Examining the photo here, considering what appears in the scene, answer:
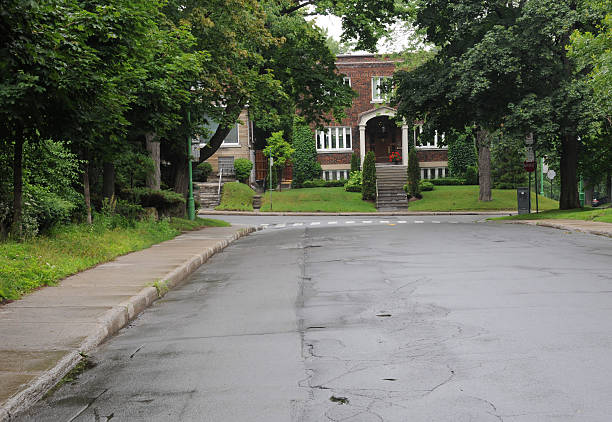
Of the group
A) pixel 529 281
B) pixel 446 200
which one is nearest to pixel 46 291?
pixel 529 281

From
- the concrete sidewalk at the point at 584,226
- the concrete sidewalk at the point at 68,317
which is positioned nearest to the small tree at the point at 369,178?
the concrete sidewalk at the point at 584,226

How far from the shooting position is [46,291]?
942cm

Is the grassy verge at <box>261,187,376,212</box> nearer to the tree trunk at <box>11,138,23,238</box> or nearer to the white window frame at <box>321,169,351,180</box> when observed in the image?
the white window frame at <box>321,169,351,180</box>

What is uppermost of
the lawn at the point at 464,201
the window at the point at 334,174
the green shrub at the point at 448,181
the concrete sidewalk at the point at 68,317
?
the window at the point at 334,174

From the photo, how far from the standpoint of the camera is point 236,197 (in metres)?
44.2

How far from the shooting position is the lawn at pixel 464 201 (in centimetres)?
4031

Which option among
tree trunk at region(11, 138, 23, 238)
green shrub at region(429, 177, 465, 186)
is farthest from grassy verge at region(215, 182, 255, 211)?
tree trunk at region(11, 138, 23, 238)

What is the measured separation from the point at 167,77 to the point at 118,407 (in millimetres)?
13143

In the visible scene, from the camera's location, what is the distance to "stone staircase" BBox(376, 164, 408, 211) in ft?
140

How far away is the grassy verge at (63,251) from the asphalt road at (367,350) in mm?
1971

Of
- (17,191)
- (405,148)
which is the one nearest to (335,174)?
(405,148)

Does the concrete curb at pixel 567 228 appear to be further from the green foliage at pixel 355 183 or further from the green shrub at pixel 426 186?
the green foliage at pixel 355 183

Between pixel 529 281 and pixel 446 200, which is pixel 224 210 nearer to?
pixel 446 200

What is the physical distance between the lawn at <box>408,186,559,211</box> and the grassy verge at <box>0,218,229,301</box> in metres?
24.9
